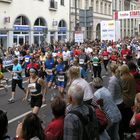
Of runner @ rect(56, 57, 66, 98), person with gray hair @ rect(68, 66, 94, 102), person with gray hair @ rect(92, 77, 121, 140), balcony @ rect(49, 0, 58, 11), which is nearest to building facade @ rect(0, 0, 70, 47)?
balcony @ rect(49, 0, 58, 11)

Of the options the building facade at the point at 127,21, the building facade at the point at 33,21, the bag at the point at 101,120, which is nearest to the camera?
the bag at the point at 101,120

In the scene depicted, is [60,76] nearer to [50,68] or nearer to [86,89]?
[50,68]

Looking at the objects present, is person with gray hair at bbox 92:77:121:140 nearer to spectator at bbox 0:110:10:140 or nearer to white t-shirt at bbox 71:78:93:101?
white t-shirt at bbox 71:78:93:101

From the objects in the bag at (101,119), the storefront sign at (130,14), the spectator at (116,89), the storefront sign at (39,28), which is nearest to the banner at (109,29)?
the storefront sign at (130,14)

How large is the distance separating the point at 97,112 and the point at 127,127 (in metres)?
2.54

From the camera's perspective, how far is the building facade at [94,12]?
1806 inches

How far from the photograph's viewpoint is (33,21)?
1480 inches

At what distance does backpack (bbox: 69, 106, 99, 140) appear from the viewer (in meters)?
4.89

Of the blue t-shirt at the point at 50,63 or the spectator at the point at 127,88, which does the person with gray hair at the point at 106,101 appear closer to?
the spectator at the point at 127,88

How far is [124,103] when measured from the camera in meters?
7.69

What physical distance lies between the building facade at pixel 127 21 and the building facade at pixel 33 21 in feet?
81.3

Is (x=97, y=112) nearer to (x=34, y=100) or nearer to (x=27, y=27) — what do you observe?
(x=34, y=100)

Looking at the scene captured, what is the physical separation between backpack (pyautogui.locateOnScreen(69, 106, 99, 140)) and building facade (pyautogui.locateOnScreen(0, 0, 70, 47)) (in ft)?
91.6

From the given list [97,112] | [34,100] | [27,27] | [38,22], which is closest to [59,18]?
[38,22]
